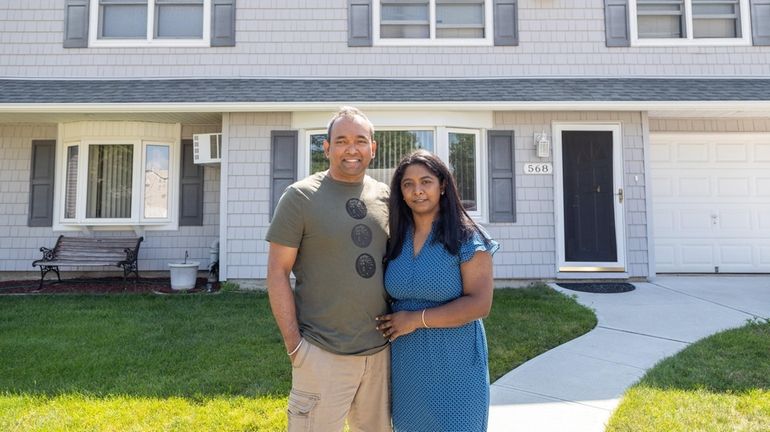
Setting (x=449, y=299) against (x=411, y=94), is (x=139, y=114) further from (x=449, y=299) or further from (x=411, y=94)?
(x=449, y=299)

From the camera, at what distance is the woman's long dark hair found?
5.04ft

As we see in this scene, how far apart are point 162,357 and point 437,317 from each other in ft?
9.09

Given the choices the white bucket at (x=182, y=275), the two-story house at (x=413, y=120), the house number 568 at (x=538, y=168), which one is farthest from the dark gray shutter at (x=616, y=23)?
the white bucket at (x=182, y=275)

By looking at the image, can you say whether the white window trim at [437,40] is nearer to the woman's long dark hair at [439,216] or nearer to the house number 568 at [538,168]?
the house number 568 at [538,168]

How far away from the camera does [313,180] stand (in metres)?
1.63

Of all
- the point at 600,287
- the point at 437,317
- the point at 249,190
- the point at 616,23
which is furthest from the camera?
the point at 616,23

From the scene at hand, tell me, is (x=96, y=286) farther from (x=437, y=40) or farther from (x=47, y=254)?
(x=437, y=40)

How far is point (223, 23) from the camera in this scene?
6547mm

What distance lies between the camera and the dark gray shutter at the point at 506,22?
652 centimetres

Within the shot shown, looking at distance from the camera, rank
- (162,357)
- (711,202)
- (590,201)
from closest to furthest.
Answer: (162,357) → (590,201) → (711,202)

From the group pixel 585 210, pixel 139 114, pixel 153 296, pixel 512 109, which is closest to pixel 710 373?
pixel 585 210

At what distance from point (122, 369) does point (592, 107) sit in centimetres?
589

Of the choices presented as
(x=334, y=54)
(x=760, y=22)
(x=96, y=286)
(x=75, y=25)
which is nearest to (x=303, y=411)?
(x=334, y=54)

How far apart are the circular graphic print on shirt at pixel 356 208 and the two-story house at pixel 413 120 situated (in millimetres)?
4472
